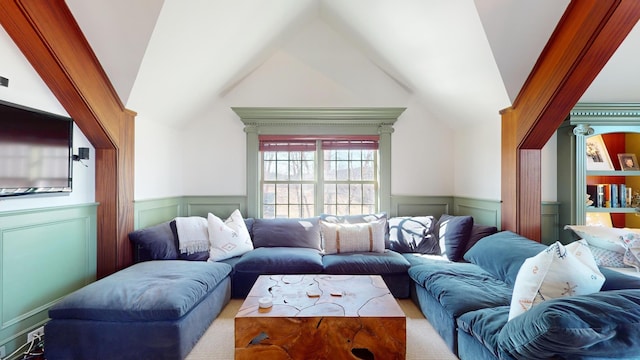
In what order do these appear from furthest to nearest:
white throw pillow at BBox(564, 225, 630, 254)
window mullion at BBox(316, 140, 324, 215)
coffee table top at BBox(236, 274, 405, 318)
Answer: window mullion at BBox(316, 140, 324, 215) → white throw pillow at BBox(564, 225, 630, 254) → coffee table top at BBox(236, 274, 405, 318)

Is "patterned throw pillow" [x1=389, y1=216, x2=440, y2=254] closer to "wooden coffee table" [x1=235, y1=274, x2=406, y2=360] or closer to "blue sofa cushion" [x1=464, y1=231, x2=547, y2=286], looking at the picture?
"blue sofa cushion" [x1=464, y1=231, x2=547, y2=286]

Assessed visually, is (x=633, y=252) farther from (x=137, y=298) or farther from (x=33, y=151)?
(x=33, y=151)

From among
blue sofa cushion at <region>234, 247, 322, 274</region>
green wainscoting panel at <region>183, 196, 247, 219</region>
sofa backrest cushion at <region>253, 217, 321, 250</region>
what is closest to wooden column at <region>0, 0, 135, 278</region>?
green wainscoting panel at <region>183, 196, 247, 219</region>

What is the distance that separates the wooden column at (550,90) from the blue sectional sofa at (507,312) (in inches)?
17.3

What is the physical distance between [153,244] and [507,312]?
9.91 ft

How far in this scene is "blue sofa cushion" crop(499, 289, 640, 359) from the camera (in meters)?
1.02

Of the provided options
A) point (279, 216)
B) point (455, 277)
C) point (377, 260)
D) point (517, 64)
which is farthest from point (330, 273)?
point (517, 64)

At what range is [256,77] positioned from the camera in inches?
150

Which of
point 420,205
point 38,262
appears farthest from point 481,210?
point 38,262

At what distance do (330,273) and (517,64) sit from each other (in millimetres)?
2520

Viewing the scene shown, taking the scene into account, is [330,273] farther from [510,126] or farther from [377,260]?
[510,126]

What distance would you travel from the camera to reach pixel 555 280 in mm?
1450

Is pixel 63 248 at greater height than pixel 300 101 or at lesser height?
lesser

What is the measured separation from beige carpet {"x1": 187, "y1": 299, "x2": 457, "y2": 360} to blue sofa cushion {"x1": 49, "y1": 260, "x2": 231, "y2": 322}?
0.32m
